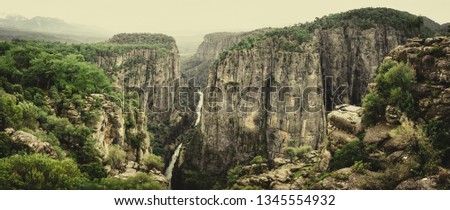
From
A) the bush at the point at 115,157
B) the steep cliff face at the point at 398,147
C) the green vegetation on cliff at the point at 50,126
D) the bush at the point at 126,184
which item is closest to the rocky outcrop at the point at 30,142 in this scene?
the green vegetation on cliff at the point at 50,126

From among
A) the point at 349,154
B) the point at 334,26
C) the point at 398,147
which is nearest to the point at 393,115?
the point at 398,147

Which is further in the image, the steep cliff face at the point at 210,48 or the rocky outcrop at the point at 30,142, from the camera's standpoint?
the steep cliff face at the point at 210,48

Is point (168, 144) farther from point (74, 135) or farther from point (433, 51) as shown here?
point (433, 51)

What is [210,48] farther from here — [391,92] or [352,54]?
[391,92]

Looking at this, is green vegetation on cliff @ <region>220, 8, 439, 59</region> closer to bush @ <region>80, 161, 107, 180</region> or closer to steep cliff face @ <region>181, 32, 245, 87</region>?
bush @ <region>80, 161, 107, 180</region>

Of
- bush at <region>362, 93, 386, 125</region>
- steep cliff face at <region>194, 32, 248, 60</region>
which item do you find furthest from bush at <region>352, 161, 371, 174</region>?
steep cliff face at <region>194, 32, 248, 60</region>

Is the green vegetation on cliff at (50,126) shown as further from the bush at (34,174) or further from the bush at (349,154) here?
the bush at (349,154)

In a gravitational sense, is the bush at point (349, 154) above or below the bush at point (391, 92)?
below
